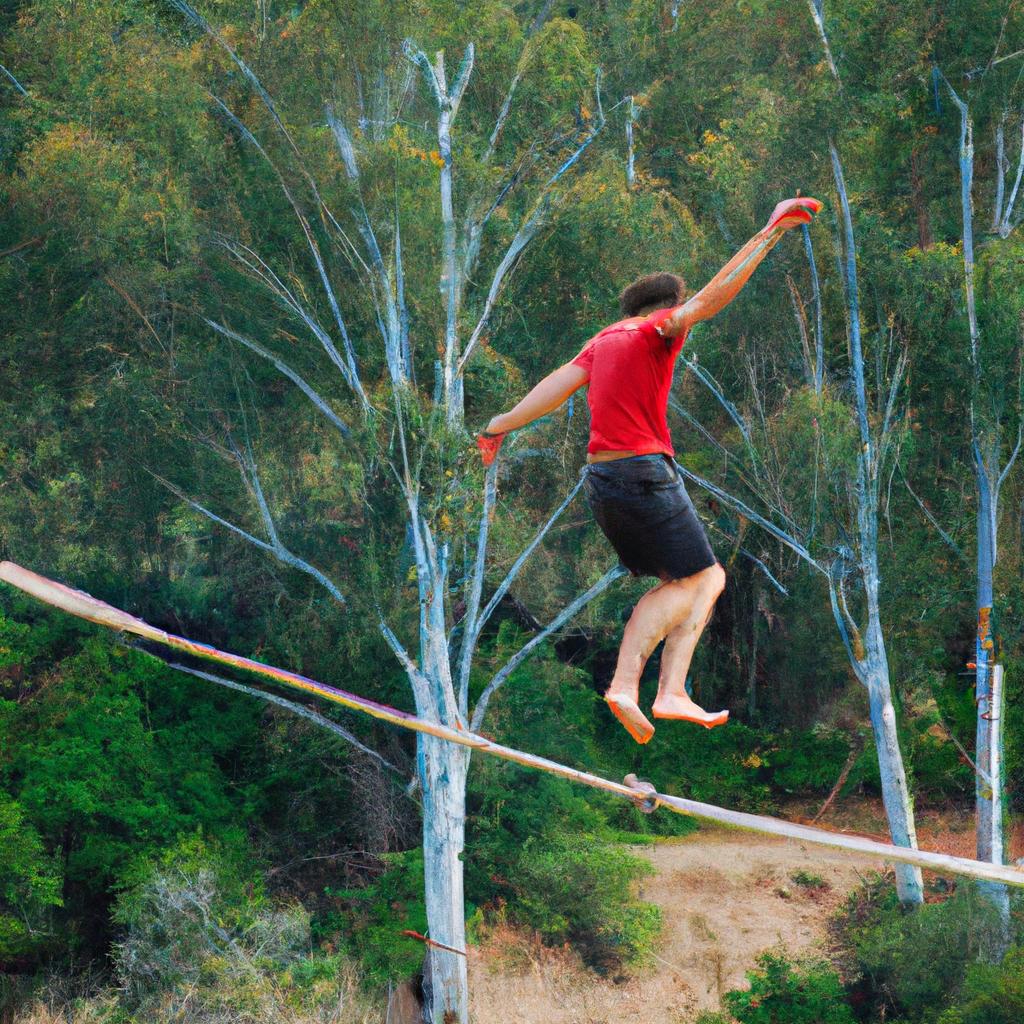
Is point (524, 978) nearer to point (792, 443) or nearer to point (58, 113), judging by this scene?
point (792, 443)

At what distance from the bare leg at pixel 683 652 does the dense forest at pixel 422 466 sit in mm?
9720

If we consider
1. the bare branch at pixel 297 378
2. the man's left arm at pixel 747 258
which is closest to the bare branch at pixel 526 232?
the bare branch at pixel 297 378

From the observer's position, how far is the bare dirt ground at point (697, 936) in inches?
615

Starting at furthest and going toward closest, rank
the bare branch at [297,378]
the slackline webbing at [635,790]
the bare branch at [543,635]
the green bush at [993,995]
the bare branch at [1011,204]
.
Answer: the bare branch at [1011,204], the bare branch at [297,378], the bare branch at [543,635], the green bush at [993,995], the slackline webbing at [635,790]

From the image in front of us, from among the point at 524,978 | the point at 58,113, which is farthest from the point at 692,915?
the point at 58,113

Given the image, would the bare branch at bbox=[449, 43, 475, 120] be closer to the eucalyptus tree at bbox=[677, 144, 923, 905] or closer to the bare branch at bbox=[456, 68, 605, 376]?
the bare branch at bbox=[456, 68, 605, 376]

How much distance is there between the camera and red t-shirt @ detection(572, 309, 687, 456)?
403cm

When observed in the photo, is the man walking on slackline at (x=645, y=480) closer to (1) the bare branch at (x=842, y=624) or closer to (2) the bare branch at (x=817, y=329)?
(2) the bare branch at (x=817, y=329)

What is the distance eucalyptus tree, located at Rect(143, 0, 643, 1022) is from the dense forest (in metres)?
0.06

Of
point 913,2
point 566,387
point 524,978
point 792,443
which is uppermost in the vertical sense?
point 913,2

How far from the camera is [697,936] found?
55.2ft

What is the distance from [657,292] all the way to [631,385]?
1.18 feet

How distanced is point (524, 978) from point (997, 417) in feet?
28.2

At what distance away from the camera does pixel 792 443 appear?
1561 cm
